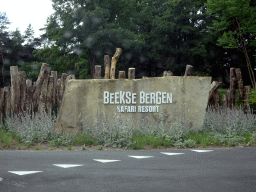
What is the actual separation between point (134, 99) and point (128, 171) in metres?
4.04

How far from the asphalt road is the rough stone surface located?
6.13 ft

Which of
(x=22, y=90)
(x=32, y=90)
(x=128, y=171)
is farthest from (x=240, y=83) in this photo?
(x=128, y=171)

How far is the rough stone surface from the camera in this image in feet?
27.3

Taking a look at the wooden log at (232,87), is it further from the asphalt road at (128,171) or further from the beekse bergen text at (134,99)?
the asphalt road at (128,171)

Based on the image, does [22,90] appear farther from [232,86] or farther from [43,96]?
[232,86]

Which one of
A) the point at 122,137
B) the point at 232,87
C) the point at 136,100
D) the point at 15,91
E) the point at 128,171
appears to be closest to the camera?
the point at 128,171

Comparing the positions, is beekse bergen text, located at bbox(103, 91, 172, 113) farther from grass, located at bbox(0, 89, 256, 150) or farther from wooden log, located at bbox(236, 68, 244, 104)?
wooden log, located at bbox(236, 68, 244, 104)

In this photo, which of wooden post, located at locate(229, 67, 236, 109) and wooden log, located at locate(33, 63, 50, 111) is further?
wooden post, located at locate(229, 67, 236, 109)

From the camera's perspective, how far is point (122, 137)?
24.8 feet

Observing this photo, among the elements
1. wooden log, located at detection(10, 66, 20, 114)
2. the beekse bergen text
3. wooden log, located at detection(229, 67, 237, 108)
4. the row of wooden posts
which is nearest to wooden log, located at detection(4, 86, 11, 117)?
the row of wooden posts

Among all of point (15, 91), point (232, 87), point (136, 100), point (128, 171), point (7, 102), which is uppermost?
point (232, 87)

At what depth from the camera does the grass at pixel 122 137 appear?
7.36 m

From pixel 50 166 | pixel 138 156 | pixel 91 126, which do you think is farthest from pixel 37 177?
pixel 91 126

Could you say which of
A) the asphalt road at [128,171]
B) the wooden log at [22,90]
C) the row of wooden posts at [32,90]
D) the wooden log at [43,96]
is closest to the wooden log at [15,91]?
the row of wooden posts at [32,90]
